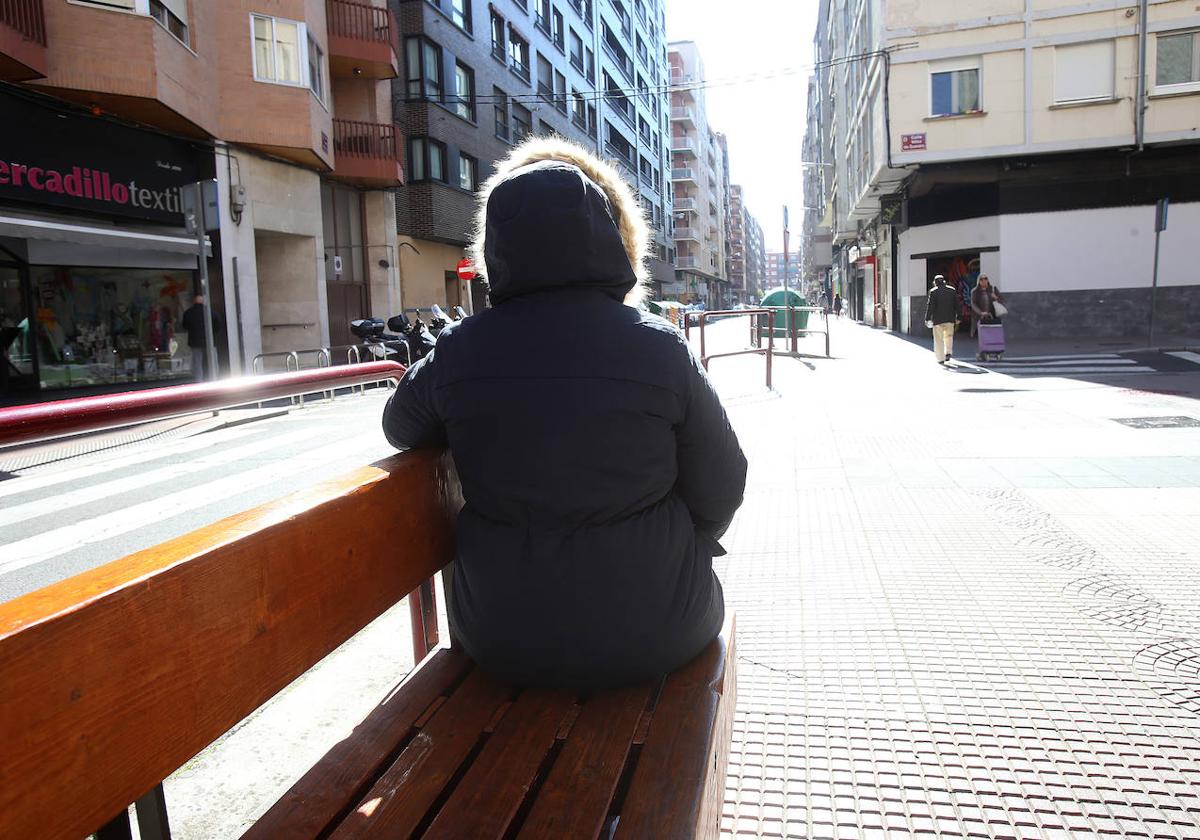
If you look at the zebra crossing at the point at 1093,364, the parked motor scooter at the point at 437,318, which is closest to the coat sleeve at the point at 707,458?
the zebra crossing at the point at 1093,364

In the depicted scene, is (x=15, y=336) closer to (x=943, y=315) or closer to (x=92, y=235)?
(x=92, y=235)

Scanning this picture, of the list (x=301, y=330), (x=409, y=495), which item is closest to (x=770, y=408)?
(x=409, y=495)

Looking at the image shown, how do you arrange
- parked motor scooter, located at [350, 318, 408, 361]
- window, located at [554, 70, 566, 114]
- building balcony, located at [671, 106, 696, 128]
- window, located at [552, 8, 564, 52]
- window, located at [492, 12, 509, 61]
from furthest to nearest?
building balcony, located at [671, 106, 696, 128]
window, located at [552, 8, 564, 52]
window, located at [554, 70, 566, 114]
window, located at [492, 12, 509, 61]
parked motor scooter, located at [350, 318, 408, 361]

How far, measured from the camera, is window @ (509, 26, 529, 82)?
35438 mm

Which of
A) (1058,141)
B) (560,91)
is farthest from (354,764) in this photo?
(560,91)

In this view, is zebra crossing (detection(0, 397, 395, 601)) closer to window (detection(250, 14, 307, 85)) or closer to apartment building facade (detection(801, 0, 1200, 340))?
window (detection(250, 14, 307, 85))

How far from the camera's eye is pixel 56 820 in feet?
3.57

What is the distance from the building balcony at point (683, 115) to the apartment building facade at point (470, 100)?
33286 mm

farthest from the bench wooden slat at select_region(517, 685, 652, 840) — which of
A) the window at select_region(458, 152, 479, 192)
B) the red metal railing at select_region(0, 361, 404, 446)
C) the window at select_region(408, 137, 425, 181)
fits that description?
the window at select_region(458, 152, 479, 192)

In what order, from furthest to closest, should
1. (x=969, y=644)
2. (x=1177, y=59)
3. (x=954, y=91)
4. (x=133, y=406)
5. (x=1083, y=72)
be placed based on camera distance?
(x=954, y=91), (x=1083, y=72), (x=1177, y=59), (x=969, y=644), (x=133, y=406)

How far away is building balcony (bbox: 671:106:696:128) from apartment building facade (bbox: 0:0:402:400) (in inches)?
2578

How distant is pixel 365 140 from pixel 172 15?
7781 millimetres

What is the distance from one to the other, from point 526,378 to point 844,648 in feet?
6.94

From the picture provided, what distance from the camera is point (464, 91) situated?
30766 mm
